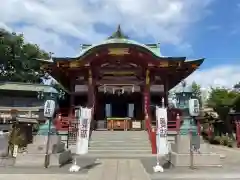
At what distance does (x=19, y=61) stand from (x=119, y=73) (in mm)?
26698

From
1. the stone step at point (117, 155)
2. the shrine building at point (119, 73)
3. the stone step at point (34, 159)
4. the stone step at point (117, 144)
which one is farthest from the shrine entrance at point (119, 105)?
the stone step at point (34, 159)

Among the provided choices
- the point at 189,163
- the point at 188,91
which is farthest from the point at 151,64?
the point at 189,163

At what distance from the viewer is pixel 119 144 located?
16938 millimetres

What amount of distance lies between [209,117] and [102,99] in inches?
361

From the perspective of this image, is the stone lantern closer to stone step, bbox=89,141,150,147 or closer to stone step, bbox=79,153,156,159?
stone step, bbox=79,153,156,159

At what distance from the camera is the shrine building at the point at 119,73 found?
20562 millimetres

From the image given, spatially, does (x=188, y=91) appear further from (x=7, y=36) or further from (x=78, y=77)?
(x=7, y=36)

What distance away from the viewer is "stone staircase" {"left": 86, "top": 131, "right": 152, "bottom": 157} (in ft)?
51.2

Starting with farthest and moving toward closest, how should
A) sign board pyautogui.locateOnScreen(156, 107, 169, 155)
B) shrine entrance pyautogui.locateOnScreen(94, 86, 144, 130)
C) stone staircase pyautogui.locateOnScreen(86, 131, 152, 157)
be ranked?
shrine entrance pyautogui.locateOnScreen(94, 86, 144, 130), stone staircase pyautogui.locateOnScreen(86, 131, 152, 157), sign board pyautogui.locateOnScreen(156, 107, 169, 155)

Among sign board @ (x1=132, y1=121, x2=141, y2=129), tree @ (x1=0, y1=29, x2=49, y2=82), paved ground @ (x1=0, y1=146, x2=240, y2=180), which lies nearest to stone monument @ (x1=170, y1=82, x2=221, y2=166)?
paved ground @ (x1=0, y1=146, x2=240, y2=180)

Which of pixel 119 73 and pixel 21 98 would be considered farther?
pixel 21 98

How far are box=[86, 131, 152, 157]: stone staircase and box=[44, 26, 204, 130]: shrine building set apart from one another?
1704 millimetres

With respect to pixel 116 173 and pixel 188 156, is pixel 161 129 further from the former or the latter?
pixel 116 173

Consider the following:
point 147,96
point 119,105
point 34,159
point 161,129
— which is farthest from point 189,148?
point 119,105
